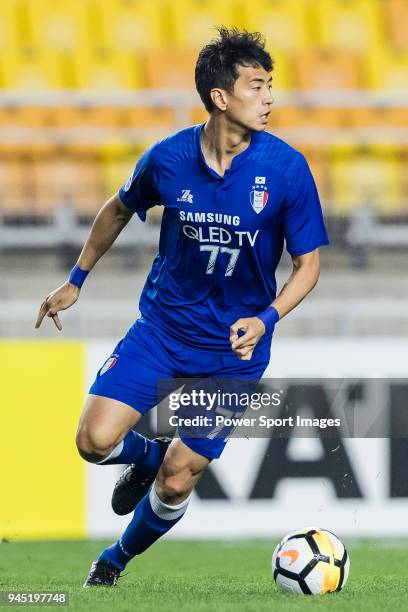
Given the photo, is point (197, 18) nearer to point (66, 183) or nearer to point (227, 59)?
point (66, 183)

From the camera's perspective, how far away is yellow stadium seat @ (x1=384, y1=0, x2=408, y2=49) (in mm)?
11508

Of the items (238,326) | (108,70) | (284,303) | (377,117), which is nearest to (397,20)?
(377,117)

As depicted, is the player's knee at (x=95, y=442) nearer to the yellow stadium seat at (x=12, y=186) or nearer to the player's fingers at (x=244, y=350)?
the player's fingers at (x=244, y=350)

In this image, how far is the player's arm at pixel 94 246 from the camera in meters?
4.96

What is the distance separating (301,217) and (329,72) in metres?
6.57

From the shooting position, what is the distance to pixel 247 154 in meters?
4.70

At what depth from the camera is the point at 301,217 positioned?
15.2ft

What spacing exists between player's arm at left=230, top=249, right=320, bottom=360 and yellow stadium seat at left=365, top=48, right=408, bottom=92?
6412 millimetres

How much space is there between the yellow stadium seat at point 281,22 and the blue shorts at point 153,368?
22.1ft

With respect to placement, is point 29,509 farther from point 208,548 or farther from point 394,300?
point 394,300

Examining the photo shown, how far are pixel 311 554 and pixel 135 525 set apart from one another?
2.37ft

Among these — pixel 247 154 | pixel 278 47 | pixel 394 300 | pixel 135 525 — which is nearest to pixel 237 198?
pixel 247 154

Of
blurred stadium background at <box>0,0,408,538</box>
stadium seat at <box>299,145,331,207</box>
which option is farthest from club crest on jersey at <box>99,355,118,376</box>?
stadium seat at <box>299,145,331,207</box>

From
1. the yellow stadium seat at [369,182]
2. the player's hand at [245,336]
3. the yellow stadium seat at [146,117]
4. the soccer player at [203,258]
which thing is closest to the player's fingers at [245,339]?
the player's hand at [245,336]
